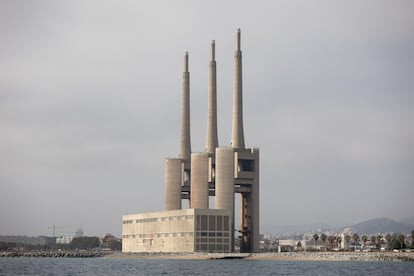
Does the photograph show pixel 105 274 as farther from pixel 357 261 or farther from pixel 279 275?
pixel 357 261

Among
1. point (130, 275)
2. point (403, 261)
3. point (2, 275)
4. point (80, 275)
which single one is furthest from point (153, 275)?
point (403, 261)

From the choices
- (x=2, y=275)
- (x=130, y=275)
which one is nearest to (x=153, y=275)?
(x=130, y=275)

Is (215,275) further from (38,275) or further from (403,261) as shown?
(403,261)

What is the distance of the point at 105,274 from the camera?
125750 millimetres

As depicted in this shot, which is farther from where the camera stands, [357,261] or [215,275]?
[357,261]

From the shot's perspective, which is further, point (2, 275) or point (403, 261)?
point (403, 261)

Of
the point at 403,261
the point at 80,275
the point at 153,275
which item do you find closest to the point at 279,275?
the point at 153,275

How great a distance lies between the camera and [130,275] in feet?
400

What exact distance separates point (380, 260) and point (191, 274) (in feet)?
272

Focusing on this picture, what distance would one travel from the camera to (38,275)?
124m

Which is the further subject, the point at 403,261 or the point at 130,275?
the point at 403,261

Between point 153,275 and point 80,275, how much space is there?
1132 cm

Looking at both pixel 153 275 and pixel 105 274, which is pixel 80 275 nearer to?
pixel 105 274

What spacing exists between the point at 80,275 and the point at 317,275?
3414 centimetres
